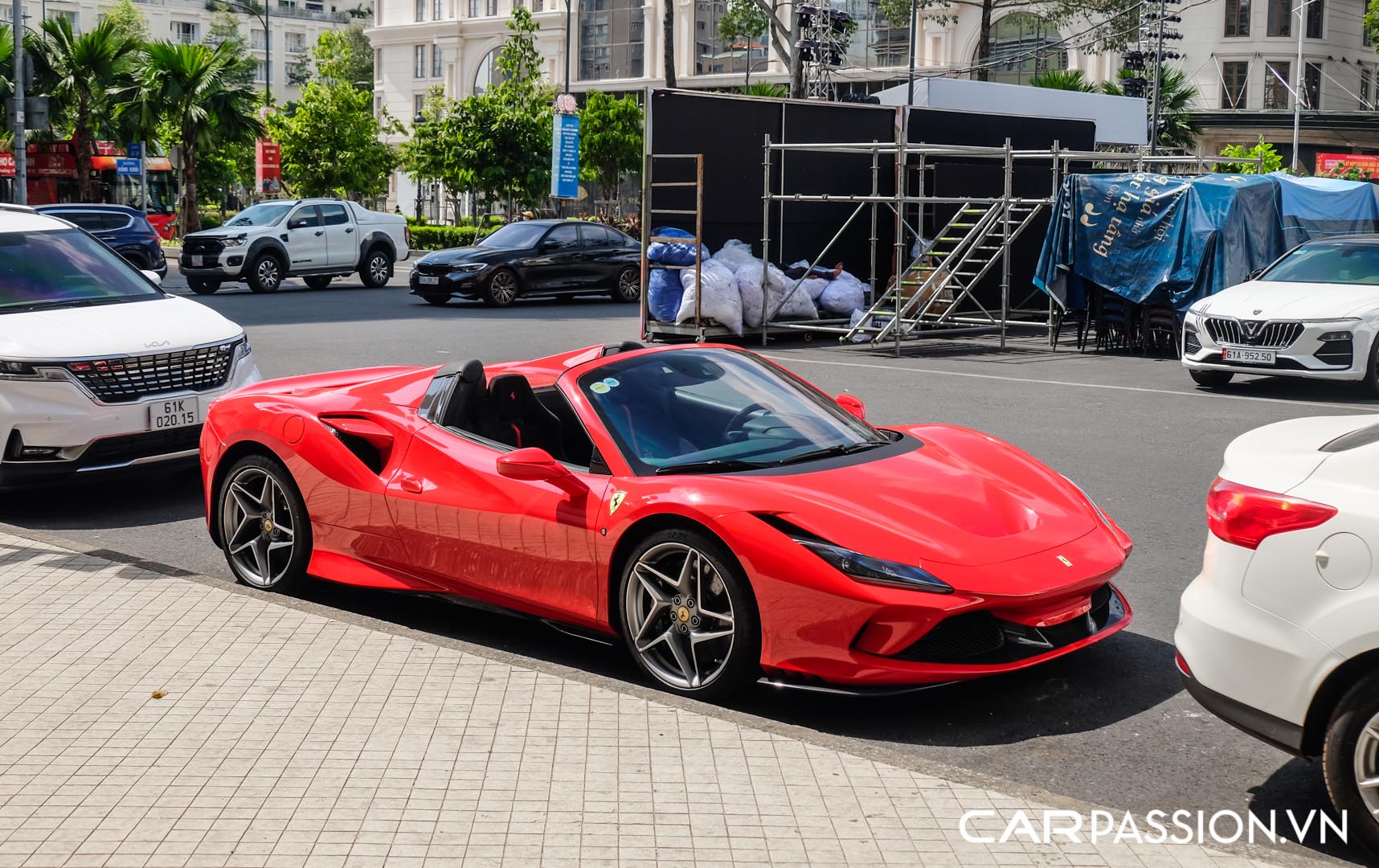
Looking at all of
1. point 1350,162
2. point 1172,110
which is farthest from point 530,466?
point 1350,162

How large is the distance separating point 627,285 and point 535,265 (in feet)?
7.76

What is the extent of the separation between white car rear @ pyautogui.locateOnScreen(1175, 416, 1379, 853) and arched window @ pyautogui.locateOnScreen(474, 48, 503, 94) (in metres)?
90.8

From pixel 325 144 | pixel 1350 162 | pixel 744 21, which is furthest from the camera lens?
pixel 1350 162

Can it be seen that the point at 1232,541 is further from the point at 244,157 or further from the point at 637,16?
the point at 637,16

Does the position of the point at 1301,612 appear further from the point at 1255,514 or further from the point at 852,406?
the point at 852,406

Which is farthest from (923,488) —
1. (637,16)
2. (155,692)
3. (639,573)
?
(637,16)

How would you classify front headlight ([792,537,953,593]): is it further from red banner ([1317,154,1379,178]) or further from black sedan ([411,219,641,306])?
red banner ([1317,154,1379,178])

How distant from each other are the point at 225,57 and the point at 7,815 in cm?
4706

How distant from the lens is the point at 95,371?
8.39 meters

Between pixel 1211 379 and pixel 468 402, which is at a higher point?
pixel 468 402

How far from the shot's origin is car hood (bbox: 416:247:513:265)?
24.6 meters

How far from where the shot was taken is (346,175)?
175ft

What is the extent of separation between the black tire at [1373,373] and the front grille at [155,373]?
10.6 meters

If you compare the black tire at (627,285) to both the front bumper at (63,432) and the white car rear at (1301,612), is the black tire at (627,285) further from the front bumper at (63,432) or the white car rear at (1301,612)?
the white car rear at (1301,612)
